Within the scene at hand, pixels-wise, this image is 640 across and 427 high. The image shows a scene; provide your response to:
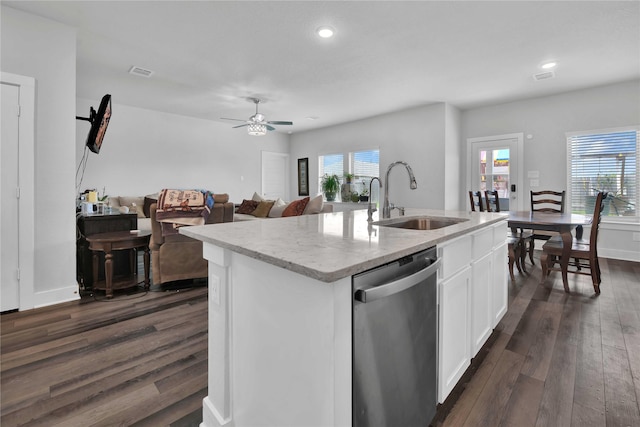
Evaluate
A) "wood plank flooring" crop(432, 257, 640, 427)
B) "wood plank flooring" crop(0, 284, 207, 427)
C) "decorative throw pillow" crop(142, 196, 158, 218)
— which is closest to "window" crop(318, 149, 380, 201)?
"decorative throw pillow" crop(142, 196, 158, 218)

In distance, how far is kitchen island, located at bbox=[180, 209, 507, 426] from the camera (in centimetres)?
89

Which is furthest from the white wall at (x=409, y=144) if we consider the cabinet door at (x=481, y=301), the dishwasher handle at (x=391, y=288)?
the dishwasher handle at (x=391, y=288)

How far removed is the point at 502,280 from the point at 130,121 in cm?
664

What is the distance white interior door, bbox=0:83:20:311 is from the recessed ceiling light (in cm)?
273

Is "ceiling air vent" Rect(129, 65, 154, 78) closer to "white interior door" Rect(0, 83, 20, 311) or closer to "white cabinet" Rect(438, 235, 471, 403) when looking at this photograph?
"white interior door" Rect(0, 83, 20, 311)

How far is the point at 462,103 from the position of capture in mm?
5645

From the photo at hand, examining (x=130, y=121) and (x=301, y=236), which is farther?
(x=130, y=121)

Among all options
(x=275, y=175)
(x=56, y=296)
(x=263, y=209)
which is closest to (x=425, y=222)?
(x=56, y=296)

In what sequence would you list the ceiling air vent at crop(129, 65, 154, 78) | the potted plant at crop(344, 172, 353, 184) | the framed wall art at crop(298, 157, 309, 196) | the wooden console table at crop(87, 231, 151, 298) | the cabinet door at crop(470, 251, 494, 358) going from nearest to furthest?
1. the cabinet door at crop(470, 251, 494, 358)
2. the wooden console table at crop(87, 231, 151, 298)
3. the ceiling air vent at crop(129, 65, 154, 78)
4. the potted plant at crop(344, 172, 353, 184)
5. the framed wall art at crop(298, 157, 309, 196)

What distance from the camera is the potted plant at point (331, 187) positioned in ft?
25.2

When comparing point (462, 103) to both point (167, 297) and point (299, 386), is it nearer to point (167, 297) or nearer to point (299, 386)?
point (167, 297)

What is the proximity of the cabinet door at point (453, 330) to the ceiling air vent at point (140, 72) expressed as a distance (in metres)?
4.57

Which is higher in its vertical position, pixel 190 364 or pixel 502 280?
pixel 502 280

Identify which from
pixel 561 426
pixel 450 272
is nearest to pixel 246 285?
pixel 450 272
